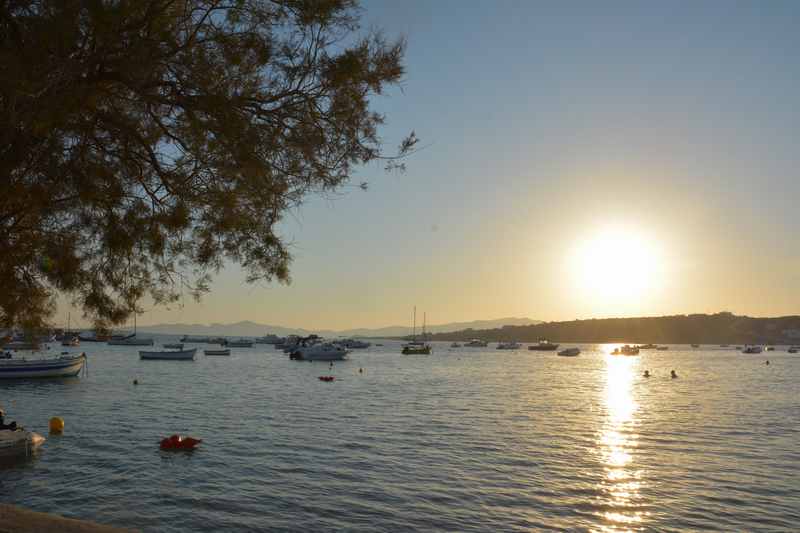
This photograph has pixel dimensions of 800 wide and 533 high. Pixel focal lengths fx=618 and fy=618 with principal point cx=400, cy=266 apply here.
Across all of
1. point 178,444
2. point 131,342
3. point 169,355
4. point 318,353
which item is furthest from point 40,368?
point 131,342

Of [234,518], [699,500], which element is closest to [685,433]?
[699,500]

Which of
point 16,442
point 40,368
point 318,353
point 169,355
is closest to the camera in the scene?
point 16,442

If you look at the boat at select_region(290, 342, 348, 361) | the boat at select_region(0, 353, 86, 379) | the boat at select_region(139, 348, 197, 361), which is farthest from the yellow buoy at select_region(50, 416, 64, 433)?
the boat at select_region(139, 348, 197, 361)

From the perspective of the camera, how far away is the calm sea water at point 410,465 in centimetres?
1698

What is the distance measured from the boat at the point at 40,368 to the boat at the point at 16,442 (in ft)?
124

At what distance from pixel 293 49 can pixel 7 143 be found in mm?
3550

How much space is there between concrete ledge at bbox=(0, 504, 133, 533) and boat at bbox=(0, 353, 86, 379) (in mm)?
57878

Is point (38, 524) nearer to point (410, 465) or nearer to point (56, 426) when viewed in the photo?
point (410, 465)

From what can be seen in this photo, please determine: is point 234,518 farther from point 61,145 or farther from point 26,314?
point 61,145

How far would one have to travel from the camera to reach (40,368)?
5881 centimetres

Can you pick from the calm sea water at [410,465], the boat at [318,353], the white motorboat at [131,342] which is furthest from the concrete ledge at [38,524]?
the white motorboat at [131,342]

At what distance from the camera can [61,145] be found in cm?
724

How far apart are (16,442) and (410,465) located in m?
14.5

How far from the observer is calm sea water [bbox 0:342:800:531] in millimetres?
16984
